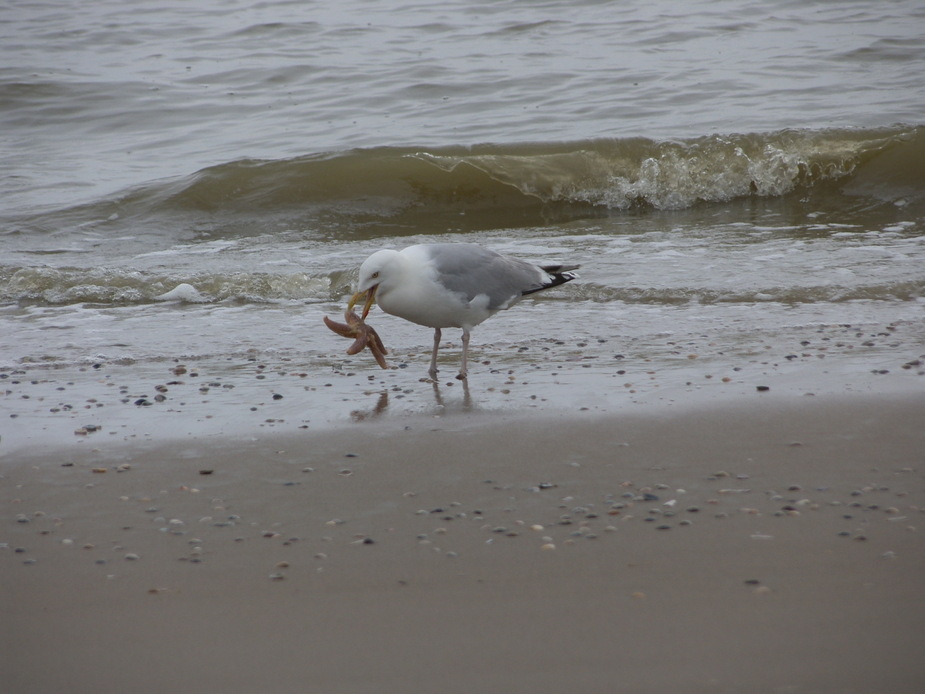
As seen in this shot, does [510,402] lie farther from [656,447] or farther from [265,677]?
[265,677]

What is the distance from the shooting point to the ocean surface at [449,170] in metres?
6.68

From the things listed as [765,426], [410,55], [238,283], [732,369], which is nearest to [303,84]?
[410,55]

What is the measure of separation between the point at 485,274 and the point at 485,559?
278 centimetres

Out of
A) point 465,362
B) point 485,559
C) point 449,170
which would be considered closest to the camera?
point 485,559

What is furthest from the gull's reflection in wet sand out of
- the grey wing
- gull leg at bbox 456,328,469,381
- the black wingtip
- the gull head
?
the black wingtip

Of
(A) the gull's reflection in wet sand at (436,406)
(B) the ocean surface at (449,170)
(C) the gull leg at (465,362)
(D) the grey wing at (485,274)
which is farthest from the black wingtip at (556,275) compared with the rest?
(A) the gull's reflection in wet sand at (436,406)

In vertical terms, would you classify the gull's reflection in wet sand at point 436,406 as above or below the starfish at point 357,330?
below

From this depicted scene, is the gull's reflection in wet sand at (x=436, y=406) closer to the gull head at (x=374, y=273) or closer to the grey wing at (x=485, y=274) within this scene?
the gull head at (x=374, y=273)

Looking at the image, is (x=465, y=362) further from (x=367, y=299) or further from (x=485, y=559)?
(x=485, y=559)

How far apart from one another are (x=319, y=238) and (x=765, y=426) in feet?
20.9

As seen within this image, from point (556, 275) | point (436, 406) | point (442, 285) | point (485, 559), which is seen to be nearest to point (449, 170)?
point (556, 275)

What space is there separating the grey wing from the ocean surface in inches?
14.5

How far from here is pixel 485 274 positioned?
5711mm

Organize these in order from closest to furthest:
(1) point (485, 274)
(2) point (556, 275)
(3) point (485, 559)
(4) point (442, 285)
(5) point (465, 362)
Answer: (3) point (485, 559) < (4) point (442, 285) < (5) point (465, 362) < (1) point (485, 274) < (2) point (556, 275)
